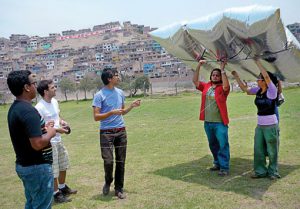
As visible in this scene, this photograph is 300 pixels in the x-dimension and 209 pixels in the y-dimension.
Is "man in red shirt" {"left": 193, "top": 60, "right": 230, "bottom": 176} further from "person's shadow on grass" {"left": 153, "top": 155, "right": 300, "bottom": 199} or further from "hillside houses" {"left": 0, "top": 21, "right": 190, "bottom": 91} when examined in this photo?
"hillside houses" {"left": 0, "top": 21, "right": 190, "bottom": 91}

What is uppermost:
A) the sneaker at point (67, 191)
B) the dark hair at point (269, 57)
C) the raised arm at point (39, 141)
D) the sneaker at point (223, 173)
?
the dark hair at point (269, 57)

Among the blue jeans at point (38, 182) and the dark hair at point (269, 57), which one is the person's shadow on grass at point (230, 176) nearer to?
the dark hair at point (269, 57)

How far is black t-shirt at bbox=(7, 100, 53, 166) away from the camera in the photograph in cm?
304

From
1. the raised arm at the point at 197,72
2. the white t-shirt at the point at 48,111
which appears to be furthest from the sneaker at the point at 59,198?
the raised arm at the point at 197,72

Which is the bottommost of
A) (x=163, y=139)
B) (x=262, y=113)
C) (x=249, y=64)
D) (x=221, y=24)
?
(x=163, y=139)

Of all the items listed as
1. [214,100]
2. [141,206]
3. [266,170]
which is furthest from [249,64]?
[141,206]

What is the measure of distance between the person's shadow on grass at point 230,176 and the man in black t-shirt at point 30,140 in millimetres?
2801

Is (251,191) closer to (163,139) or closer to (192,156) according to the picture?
(192,156)

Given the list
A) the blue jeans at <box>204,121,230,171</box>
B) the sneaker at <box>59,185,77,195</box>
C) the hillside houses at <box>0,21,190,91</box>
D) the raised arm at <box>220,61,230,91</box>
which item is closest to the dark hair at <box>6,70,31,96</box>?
the sneaker at <box>59,185,77,195</box>

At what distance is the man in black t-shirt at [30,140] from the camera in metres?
3.07

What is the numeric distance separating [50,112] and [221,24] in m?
2.74

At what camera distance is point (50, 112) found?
495 cm

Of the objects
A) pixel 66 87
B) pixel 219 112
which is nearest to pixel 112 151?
pixel 219 112

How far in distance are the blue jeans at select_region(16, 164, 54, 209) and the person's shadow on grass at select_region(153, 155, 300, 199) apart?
8.99 feet
